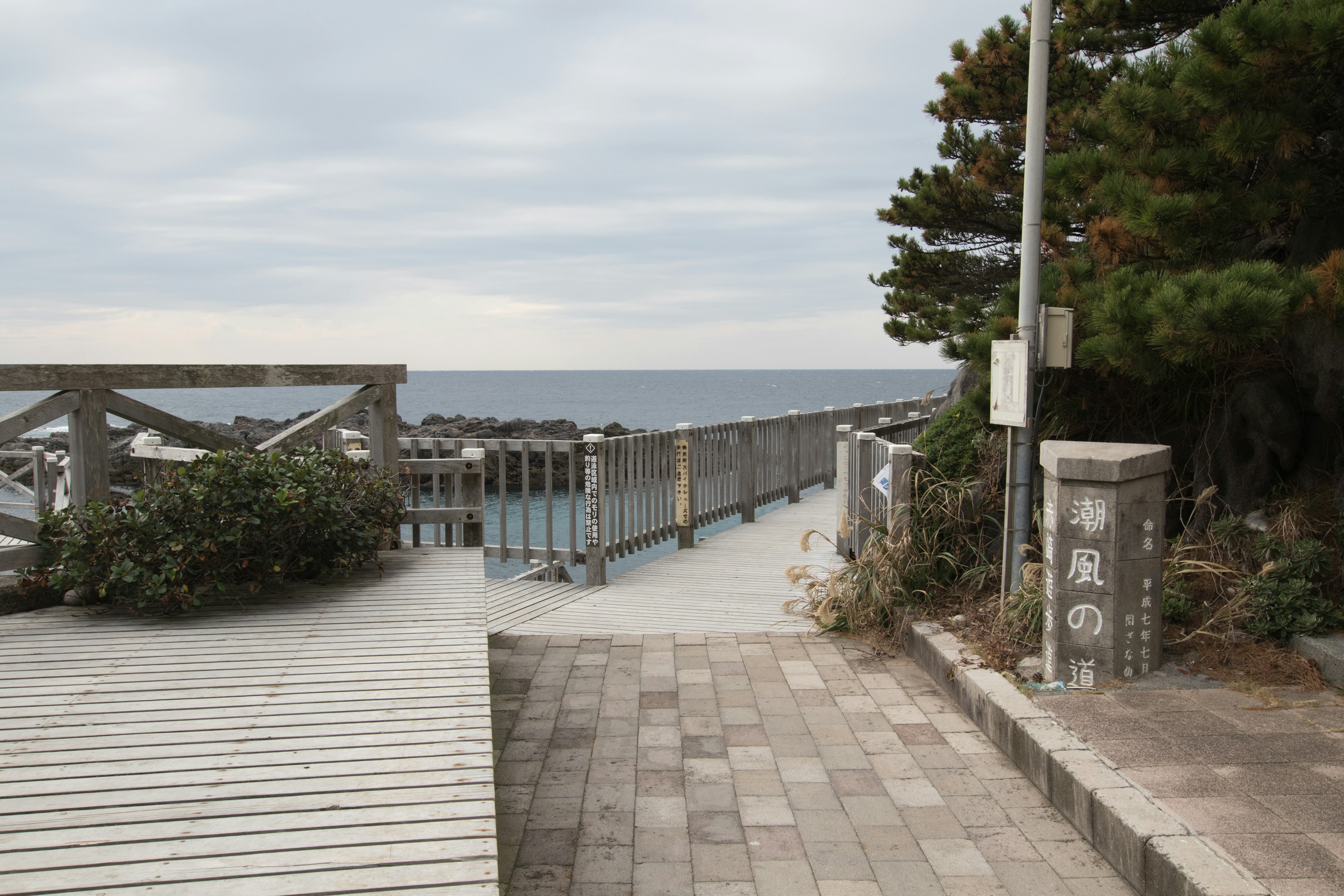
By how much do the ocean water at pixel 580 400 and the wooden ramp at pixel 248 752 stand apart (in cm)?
5616

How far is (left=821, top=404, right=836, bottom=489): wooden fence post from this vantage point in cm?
1491

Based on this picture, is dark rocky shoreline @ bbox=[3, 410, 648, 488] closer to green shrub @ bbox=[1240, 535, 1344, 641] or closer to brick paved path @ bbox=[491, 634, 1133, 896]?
brick paved path @ bbox=[491, 634, 1133, 896]

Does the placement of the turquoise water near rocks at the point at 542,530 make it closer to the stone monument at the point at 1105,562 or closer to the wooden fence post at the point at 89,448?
the wooden fence post at the point at 89,448

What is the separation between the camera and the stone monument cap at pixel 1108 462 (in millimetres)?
4434

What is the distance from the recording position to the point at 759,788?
4.08m

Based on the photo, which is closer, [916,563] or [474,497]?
[916,563]

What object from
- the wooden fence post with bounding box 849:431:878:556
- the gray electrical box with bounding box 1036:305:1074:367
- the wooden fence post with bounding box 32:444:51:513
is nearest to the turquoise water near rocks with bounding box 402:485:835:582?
the wooden fence post with bounding box 849:431:878:556

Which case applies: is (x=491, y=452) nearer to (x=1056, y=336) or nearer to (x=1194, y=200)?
(x=1056, y=336)

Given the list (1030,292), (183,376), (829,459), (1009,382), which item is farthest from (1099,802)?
(829,459)

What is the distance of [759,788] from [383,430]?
3.70m

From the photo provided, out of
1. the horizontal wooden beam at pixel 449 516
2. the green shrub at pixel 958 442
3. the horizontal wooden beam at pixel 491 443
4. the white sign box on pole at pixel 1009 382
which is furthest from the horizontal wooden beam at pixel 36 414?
the green shrub at pixel 958 442

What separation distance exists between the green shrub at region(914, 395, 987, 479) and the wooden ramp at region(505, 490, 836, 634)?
3.97 feet

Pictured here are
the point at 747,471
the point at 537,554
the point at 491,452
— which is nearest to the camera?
the point at 537,554

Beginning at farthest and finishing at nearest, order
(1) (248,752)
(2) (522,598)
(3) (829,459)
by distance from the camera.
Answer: (3) (829,459) → (2) (522,598) → (1) (248,752)
